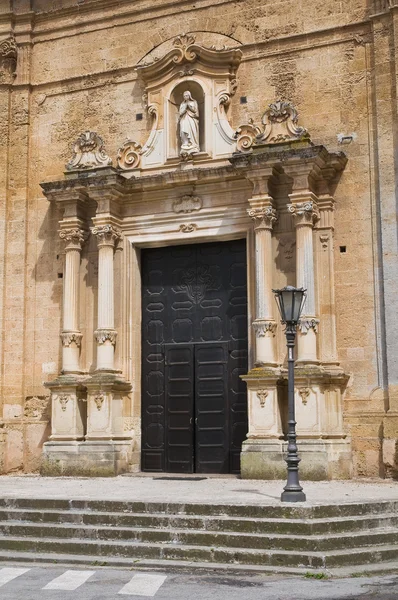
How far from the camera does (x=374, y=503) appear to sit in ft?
33.2

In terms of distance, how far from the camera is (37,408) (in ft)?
54.1

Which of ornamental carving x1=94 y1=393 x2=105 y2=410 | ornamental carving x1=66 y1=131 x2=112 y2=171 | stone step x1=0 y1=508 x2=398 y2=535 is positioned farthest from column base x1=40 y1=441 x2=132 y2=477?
ornamental carving x1=66 y1=131 x2=112 y2=171

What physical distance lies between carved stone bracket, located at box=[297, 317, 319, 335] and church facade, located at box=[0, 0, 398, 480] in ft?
0.06

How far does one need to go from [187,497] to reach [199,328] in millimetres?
5103

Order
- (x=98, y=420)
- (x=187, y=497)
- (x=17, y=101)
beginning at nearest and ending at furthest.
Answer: (x=187, y=497)
(x=98, y=420)
(x=17, y=101)

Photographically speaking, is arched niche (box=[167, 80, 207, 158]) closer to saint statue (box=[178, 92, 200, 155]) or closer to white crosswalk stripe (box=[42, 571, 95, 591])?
saint statue (box=[178, 92, 200, 155])

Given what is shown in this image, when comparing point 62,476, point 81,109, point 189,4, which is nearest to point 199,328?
point 62,476

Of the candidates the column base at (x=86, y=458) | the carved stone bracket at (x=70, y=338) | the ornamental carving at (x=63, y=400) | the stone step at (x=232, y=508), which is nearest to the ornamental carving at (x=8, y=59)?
the carved stone bracket at (x=70, y=338)

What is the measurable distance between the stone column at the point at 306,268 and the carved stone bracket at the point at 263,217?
367 mm

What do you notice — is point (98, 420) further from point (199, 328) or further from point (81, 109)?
point (81, 109)

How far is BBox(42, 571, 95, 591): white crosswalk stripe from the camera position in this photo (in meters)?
8.18

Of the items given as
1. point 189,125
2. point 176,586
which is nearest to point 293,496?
point 176,586

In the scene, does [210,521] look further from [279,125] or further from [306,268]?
[279,125]

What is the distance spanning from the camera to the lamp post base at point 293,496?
10164 mm
